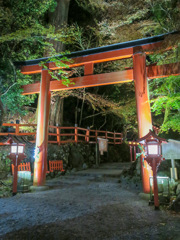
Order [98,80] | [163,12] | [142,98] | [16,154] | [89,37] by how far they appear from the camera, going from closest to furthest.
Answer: [142,98] → [16,154] → [98,80] → [163,12] → [89,37]

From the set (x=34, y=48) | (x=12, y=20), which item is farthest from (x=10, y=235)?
(x=34, y=48)

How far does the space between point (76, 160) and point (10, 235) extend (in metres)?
9.02

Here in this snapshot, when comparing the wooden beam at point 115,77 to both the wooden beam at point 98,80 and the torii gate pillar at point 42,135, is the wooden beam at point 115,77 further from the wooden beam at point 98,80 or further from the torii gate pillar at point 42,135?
the torii gate pillar at point 42,135

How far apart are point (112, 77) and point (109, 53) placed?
3.24 feet

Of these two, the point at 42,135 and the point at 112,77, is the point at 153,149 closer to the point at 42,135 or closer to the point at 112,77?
the point at 112,77

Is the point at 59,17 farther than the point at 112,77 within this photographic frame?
Yes

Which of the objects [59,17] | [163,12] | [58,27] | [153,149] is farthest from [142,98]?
[59,17]

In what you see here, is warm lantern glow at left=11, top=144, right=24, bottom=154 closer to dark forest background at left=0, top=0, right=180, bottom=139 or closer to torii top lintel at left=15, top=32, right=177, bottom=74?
dark forest background at left=0, top=0, right=180, bottom=139

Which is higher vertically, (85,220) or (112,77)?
(112,77)

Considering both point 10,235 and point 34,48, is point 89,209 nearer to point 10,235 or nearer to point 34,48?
point 10,235

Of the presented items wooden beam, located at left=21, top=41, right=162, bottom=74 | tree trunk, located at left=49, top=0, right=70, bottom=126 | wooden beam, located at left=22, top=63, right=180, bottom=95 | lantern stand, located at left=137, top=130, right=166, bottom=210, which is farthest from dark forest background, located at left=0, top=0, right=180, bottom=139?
lantern stand, located at left=137, top=130, right=166, bottom=210

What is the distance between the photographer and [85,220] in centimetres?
356

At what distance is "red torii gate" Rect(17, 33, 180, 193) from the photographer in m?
5.98

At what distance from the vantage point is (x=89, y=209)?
4.34 m
